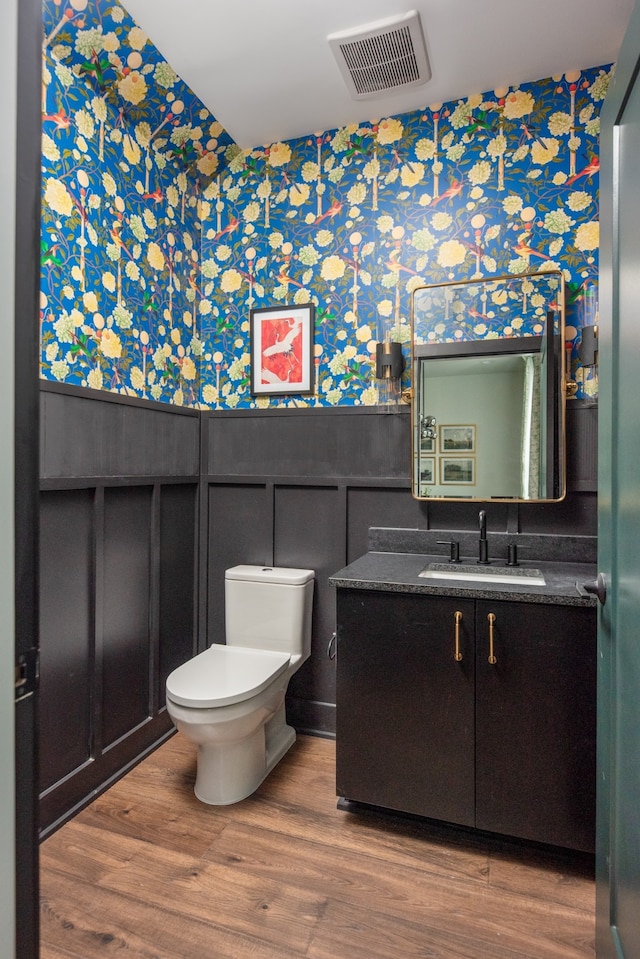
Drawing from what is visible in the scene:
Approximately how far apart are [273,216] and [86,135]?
89cm

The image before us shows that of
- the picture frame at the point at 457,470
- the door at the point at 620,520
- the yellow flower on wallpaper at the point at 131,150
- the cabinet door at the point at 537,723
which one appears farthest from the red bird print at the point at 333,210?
the cabinet door at the point at 537,723

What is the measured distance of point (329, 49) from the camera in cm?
200

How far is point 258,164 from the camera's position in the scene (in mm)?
2619

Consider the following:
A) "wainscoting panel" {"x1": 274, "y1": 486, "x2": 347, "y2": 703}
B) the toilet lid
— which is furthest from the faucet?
the toilet lid

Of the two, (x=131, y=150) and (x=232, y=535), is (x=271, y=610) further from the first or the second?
(x=131, y=150)

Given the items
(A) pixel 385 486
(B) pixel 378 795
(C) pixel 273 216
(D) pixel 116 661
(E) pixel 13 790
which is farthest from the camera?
(C) pixel 273 216

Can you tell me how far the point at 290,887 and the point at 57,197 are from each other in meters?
2.29

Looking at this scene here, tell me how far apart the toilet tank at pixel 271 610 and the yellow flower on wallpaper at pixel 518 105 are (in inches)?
82.3

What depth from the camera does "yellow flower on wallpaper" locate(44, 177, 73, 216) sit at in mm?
1792

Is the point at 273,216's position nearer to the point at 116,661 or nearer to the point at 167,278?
the point at 167,278

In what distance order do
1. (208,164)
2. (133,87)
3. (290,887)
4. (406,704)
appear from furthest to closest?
(208,164)
(133,87)
(406,704)
(290,887)

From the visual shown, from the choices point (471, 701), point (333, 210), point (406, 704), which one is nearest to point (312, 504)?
point (406, 704)

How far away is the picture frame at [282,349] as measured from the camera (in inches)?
99.7

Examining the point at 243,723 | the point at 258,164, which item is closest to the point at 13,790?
the point at 243,723
